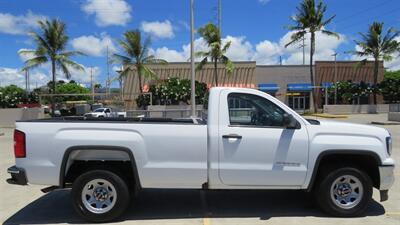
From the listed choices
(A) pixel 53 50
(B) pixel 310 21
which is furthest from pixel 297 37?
(A) pixel 53 50

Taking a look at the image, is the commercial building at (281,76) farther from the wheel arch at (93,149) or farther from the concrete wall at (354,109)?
the wheel arch at (93,149)

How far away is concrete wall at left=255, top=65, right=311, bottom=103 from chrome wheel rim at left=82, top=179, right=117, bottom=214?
5445 centimetres

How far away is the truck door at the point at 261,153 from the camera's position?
6449 mm

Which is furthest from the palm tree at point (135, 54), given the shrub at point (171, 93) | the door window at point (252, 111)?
the door window at point (252, 111)

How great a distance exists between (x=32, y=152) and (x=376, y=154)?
473 centimetres

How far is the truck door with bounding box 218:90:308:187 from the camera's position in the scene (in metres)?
6.45

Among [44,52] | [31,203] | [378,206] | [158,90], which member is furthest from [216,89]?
[158,90]

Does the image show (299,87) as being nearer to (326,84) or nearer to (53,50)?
(326,84)

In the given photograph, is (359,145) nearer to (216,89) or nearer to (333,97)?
(216,89)

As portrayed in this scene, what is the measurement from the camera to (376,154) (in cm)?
659

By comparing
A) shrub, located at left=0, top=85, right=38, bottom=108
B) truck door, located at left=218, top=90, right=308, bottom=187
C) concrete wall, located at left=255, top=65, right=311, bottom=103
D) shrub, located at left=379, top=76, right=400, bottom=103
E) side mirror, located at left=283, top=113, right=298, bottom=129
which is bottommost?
truck door, located at left=218, top=90, right=308, bottom=187

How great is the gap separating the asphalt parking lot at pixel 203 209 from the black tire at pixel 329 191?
0.37 ft

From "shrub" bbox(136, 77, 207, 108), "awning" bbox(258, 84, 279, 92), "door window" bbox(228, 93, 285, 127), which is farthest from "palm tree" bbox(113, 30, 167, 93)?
"door window" bbox(228, 93, 285, 127)

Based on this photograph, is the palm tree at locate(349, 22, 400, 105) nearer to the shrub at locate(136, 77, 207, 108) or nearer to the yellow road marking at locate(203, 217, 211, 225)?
the shrub at locate(136, 77, 207, 108)
